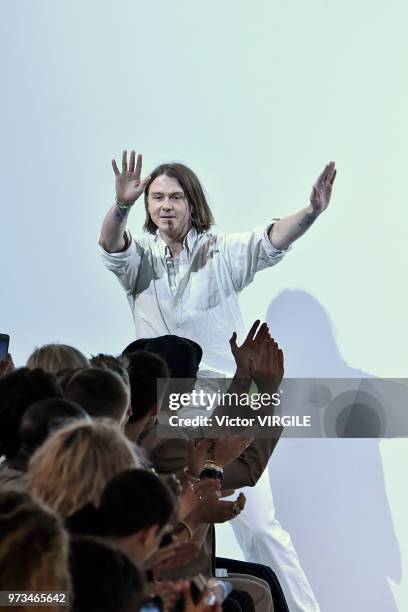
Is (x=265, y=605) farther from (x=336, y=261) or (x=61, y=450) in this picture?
(x=336, y=261)

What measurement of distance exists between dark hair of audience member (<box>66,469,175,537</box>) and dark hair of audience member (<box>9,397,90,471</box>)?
340 mm

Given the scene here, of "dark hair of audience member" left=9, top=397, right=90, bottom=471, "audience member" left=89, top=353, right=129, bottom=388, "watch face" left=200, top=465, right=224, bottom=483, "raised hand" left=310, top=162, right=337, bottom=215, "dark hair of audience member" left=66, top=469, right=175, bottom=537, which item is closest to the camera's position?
"dark hair of audience member" left=66, top=469, right=175, bottom=537

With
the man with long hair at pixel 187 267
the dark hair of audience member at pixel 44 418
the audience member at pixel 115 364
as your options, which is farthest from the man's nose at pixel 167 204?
the dark hair of audience member at pixel 44 418

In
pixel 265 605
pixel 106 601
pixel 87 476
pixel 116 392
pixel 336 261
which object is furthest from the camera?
pixel 336 261

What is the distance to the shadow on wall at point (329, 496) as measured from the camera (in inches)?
153

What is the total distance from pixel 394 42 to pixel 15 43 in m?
1.29

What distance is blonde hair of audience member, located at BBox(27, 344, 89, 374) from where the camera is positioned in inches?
103

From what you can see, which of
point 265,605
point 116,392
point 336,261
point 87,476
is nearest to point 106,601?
point 87,476

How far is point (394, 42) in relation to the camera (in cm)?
420

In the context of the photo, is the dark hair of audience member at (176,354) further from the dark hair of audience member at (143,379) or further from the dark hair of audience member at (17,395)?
the dark hair of audience member at (17,395)

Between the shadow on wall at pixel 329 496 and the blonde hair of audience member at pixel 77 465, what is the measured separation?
7.87ft

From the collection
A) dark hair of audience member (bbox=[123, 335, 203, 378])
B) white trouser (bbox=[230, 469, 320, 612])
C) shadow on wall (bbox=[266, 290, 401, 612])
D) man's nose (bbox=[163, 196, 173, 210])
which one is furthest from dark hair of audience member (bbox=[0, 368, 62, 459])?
shadow on wall (bbox=[266, 290, 401, 612])

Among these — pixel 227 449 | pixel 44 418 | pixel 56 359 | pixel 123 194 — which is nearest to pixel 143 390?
pixel 56 359

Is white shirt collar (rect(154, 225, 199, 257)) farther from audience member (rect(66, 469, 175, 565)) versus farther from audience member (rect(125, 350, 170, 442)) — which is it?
audience member (rect(66, 469, 175, 565))
